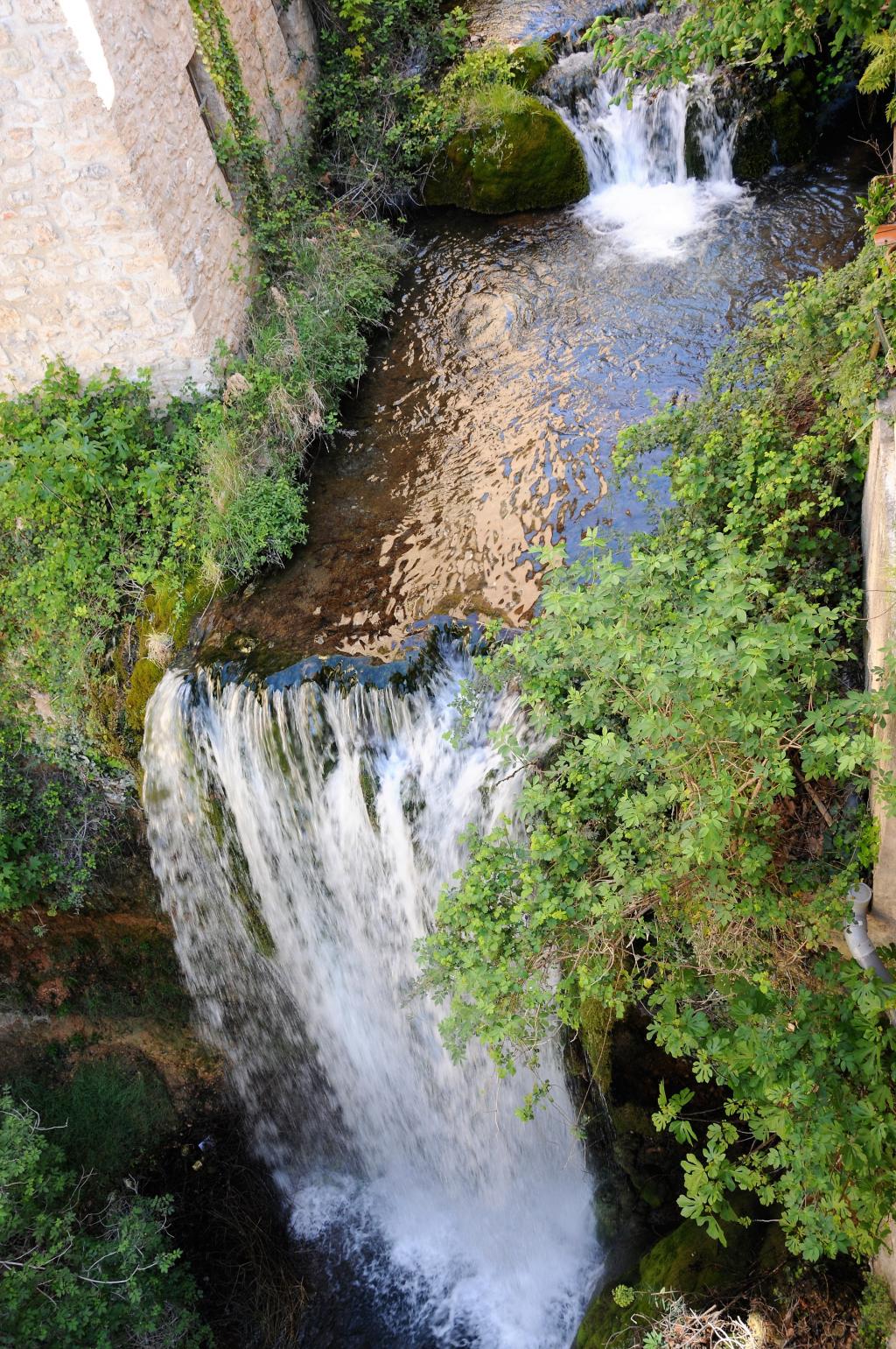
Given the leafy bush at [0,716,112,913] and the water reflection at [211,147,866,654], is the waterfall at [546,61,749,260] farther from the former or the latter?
the leafy bush at [0,716,112,913]

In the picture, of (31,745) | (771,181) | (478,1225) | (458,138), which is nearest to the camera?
(478,1225)

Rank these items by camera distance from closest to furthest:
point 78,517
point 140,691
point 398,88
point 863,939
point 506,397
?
point 863,939
point 140,691
point 78,517
point 506,397
point 398,88

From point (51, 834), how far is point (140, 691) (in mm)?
1097

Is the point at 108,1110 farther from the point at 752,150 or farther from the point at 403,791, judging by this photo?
the point at 752,150

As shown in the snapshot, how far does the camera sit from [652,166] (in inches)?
309

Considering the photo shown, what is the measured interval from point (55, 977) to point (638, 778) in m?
4.55

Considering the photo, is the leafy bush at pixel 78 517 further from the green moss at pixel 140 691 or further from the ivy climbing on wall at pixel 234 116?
the ivy climbing on wall at pixel 234 116

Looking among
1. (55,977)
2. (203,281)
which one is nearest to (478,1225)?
(55,977)

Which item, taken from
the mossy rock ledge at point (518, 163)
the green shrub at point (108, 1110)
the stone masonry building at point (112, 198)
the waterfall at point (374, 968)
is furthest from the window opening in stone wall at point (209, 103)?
the green shrub at point (108, 1110)

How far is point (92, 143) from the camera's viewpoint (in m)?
5.71

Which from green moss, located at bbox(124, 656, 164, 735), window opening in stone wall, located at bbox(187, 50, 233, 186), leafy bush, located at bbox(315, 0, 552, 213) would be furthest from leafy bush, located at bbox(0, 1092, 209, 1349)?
leafy bush, located at bbox(315, 0, 552, 213)

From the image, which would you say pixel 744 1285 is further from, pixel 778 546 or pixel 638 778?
pixel 778 546

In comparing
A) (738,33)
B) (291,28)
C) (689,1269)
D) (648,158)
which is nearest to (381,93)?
(291,28)

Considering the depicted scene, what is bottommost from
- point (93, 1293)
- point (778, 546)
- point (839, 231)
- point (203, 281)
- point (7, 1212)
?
point (93, 1293)
